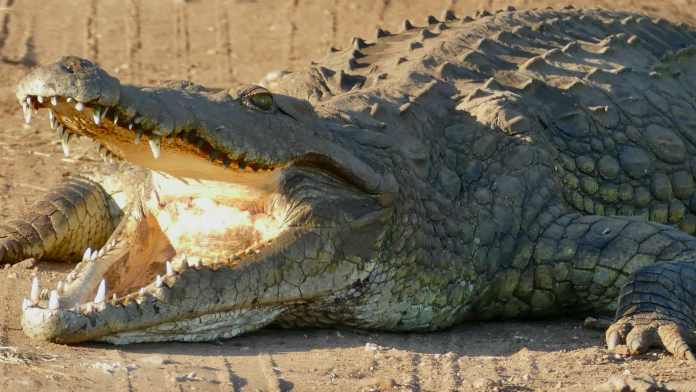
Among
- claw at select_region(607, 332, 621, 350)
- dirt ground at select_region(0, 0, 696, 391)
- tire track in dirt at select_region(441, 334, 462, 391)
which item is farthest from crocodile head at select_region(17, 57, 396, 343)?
claw at select_region(607, 332, 621, 350)

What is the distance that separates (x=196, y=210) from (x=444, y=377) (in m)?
1.61

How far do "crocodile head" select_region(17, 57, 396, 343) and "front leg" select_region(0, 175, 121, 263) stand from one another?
1361 millimetres

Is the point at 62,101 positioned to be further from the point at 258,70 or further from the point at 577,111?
the point at 258,70

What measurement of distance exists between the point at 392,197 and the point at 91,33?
737 centimetres

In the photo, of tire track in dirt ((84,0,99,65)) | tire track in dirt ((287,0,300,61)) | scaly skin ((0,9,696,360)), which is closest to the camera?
scaly skin ((0,9,696,360))

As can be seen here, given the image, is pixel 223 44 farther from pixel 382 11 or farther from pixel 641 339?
pixel 641 339

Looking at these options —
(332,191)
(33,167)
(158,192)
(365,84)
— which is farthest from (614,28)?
(33,167)

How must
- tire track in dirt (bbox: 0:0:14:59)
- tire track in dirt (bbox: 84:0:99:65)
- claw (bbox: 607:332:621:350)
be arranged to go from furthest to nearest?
1. tire track in dirt (bbox: 0:0:14:59)
2. tire track in dirt (bbox: 84:0:99:65)
3. claw (bbox: 607:332:621:350)

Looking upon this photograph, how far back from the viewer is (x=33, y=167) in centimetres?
782

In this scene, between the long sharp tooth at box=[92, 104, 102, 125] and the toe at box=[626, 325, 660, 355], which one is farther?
the toe at box=[626, 325, 660, 355]

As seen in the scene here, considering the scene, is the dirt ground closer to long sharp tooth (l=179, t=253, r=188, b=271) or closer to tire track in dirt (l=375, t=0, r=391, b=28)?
long sharp tooth (l=179, t=253, r=188, b=271)

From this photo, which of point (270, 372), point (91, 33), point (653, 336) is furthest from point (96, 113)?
point (91, 33)

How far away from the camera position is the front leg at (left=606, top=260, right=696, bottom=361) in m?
4.29

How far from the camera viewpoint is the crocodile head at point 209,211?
3918 mm
